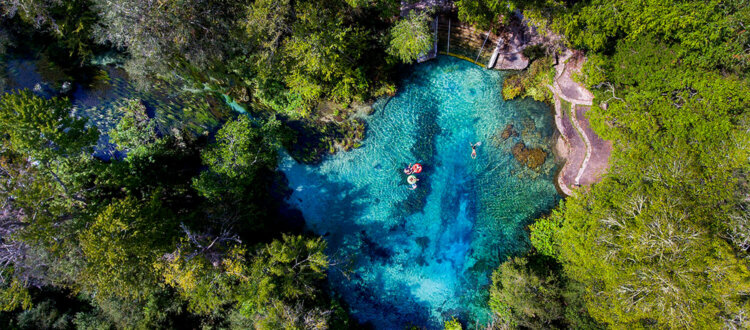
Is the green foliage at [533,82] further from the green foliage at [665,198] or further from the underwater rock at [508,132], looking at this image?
the green foliage at [665,198]

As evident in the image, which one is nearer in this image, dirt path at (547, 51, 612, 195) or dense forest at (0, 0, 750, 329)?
dense forest at (0, 0, 750, 329)

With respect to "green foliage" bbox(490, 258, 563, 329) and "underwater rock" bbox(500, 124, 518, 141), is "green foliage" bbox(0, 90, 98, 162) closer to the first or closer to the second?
"underwater rock" bbox(500, 124, 518, 141)

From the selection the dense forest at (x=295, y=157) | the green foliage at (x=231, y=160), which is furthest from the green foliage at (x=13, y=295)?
the green foliage at (x=231, y=160)

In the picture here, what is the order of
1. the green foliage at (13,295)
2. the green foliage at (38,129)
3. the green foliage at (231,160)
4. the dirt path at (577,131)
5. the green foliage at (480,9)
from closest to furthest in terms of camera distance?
1. the green foliage at (38,129)
2. the green foliage at (13,295)
3. the green foliage at (480,9)
4. the green foliage at (231,160)
5. the dirt path at (577,131)

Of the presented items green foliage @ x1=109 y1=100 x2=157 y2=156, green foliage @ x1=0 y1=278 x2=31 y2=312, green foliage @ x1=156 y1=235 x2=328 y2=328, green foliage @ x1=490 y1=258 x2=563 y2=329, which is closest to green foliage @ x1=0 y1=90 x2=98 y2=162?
green foliage @ x1=109 y1=100 x2=157 y2=156

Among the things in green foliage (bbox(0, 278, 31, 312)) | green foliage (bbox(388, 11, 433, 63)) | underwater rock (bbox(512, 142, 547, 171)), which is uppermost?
green foliage (bbox(388, 11, 433, 63))

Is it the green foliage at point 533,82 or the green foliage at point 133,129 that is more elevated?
the green foliage at point 533,82

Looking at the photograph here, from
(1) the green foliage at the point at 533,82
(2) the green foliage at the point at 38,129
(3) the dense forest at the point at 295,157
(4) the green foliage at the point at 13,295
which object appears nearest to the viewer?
(2) the green foliage at the point at 38,129
